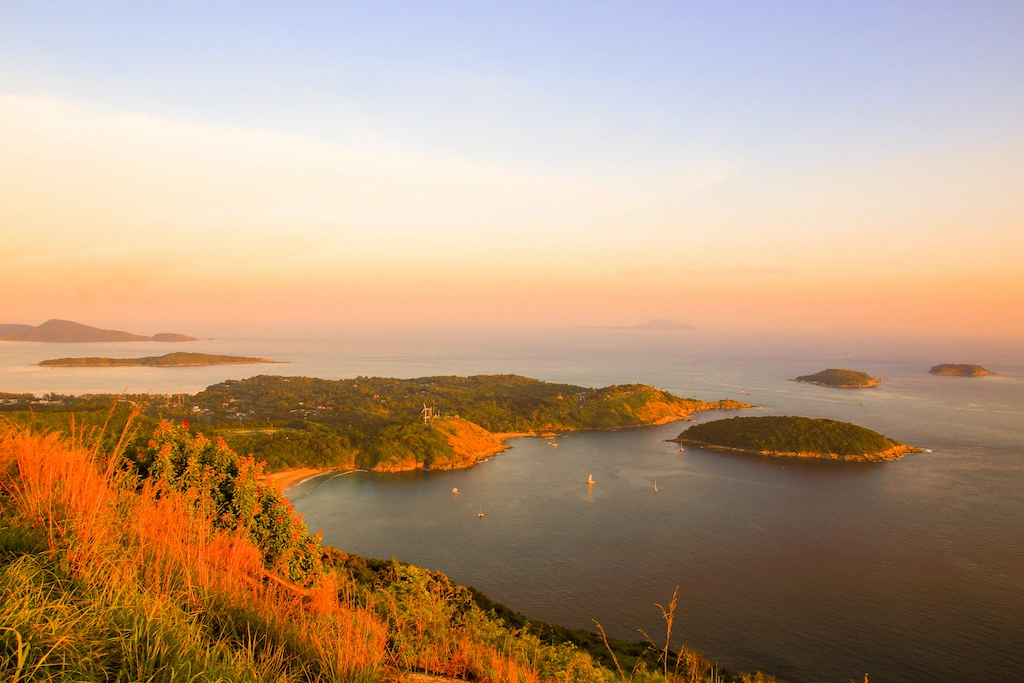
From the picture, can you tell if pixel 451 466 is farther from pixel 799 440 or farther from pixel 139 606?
pixel 139 606

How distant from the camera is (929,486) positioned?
36219 mm

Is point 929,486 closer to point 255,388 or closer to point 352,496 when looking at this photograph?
point 352,496

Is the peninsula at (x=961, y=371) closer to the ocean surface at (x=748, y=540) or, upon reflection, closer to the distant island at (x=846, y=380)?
the distant island at (x=846, y=380)

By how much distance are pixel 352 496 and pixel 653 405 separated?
130ft

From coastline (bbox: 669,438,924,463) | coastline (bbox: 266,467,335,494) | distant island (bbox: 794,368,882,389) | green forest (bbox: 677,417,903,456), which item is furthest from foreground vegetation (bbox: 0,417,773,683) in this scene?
distant island (bbox: 794,368,882,389)

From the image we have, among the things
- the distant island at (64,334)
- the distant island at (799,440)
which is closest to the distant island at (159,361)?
the distant island at (64,334)

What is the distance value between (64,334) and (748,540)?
571 feet

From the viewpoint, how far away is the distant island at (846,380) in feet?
288

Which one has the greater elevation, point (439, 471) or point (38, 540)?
point (38, 540)

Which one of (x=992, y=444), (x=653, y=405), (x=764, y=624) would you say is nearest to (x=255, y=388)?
(x=653, y=405)

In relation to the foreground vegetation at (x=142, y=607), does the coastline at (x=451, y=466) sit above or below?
below

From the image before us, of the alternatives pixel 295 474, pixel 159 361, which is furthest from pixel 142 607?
pixel 159 361

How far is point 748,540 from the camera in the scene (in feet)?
89.2

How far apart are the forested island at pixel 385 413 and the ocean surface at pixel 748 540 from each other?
3.05 meters
